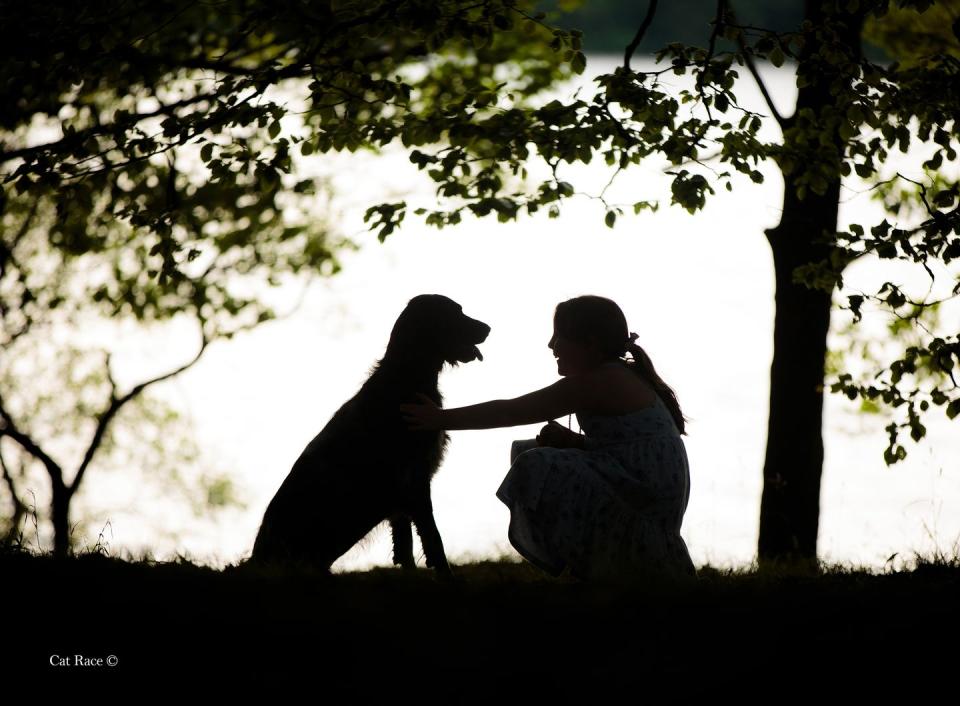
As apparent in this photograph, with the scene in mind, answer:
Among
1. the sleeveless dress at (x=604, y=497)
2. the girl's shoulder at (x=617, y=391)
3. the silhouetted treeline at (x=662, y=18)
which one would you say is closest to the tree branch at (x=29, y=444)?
the sleeveless dress at (x=604, y=497)

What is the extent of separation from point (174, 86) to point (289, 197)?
240cm

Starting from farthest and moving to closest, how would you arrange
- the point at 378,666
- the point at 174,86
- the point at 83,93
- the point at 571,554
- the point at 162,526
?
1. the point at 162,526
2. the point at 174,86
3. the point at 83,93
4. the point at 571,554
5. the point at 378,666

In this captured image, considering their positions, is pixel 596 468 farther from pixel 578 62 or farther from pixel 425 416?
pixel 578 62

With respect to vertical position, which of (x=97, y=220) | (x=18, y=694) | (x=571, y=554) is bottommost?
(x=18, y=694)

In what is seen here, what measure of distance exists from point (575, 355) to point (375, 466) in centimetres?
146

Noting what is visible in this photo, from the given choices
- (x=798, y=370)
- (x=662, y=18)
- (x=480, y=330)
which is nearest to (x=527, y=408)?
(x=480, y=330)

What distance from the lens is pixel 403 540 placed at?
261 inches

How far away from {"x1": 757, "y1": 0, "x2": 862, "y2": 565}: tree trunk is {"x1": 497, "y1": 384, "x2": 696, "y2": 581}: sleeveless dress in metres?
3.80

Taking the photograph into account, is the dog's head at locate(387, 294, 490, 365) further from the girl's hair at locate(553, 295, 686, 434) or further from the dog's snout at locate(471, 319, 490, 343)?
the girl's hair at locate(553, 295, 686, 434)

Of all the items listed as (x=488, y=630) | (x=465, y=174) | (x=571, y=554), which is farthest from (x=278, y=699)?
(x=465, y=174)

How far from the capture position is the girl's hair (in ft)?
17.9

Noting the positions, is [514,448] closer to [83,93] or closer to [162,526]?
[83,93]

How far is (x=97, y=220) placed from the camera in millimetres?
13578

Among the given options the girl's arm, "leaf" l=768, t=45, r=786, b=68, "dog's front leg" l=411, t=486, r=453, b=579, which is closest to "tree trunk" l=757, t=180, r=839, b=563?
"leaf" l=768, t=45, r=786, b=68
